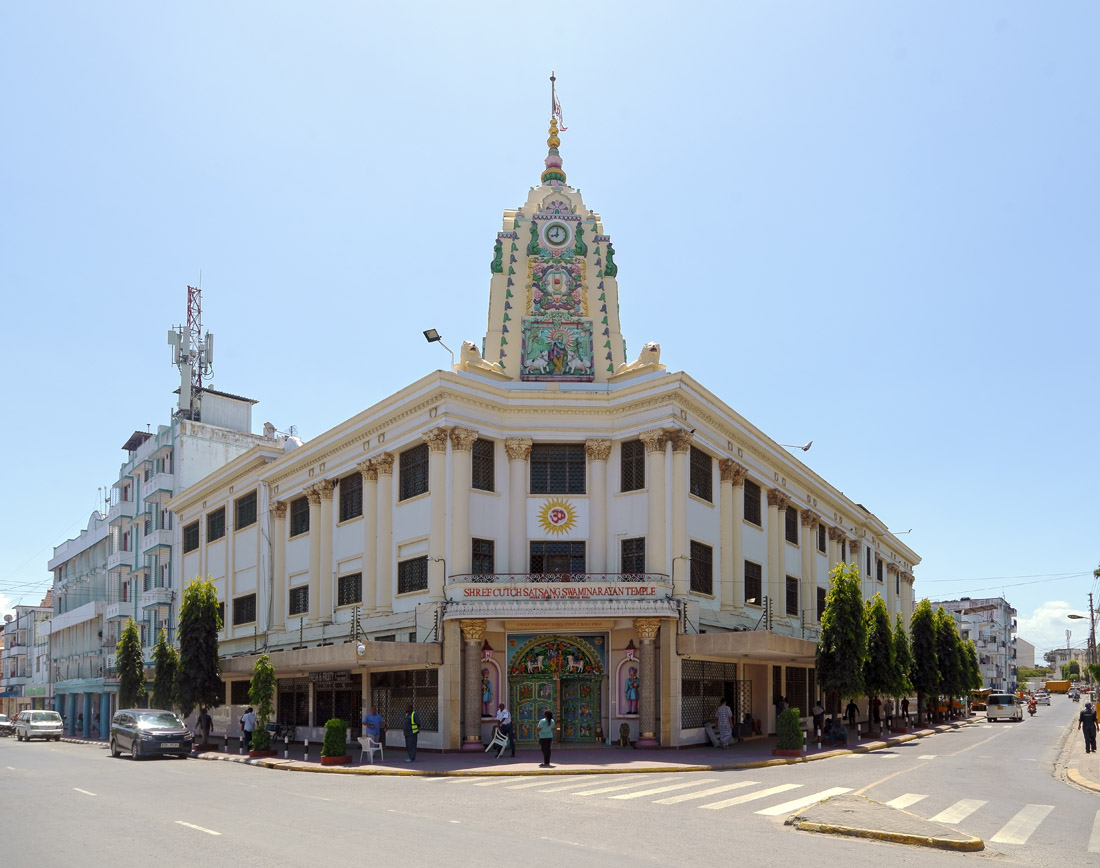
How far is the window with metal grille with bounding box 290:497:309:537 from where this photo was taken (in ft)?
153

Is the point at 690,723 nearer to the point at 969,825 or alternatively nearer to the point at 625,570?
the point at 625,570

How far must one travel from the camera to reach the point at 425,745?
115 ft

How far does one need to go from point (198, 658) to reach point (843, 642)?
26.6 meters

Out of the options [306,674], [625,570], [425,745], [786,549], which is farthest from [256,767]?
[786,549]

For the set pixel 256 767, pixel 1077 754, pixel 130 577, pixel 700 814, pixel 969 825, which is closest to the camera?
pixel 969 825

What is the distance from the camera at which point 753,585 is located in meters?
43.6

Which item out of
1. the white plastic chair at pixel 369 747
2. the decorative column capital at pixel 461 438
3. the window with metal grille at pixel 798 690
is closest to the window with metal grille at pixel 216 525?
the decorative column capital at pixel 461 438

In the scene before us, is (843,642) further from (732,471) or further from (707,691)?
(732,471)

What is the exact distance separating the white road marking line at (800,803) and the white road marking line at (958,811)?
7.42 feet

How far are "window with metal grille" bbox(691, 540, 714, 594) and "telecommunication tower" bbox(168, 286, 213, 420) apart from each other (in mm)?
42003

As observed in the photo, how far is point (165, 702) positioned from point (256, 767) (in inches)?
650

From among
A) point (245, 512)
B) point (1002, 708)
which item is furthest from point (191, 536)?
point (1002, 708)

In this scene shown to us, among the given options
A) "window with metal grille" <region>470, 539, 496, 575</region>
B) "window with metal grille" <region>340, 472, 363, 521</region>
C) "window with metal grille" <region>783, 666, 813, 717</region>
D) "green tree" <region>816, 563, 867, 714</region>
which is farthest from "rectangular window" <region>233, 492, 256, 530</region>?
"green tree" <region>816, 563, 867, 714</region>

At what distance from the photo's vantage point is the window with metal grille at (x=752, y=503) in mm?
44031
